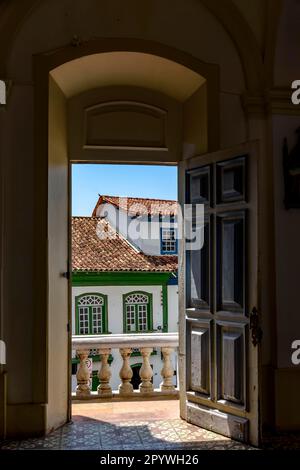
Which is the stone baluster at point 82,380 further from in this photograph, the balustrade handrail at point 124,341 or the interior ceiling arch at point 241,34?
the interior ceiling arch at point 241,34

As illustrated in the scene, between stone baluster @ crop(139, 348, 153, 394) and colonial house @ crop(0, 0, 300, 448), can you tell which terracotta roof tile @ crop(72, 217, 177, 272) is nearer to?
stone baluster @ crop(139, 348, 153, 394)

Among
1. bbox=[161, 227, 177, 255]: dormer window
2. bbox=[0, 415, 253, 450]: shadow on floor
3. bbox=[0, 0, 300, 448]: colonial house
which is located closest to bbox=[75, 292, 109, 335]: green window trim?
bbox=[161, 227, 177, 255]: dormer window

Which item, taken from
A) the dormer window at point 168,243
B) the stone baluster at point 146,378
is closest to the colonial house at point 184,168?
the stone baluster at point 146,378

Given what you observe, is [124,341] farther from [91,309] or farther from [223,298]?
[91,309]

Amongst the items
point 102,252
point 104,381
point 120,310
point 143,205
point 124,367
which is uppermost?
point 143,205

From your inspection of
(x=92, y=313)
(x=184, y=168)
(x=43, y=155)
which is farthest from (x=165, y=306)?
(x=43, y=155)

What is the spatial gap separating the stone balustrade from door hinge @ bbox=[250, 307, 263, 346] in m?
1.56

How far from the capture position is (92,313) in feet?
44.4

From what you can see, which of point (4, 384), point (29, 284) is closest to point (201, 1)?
point (29, 284)

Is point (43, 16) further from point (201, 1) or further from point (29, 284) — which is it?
point (29, 284)

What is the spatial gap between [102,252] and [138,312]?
7.93ft

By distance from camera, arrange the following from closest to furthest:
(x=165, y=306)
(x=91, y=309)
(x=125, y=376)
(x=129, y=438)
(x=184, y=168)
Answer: (x=129, y=438) < (x=184, y=168) < (x=125, y=376) < (x=91, y=309) < (x=165, y=306)

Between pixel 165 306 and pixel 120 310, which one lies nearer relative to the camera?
pixel 120 310

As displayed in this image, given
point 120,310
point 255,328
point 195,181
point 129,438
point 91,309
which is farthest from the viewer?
point 120,310
